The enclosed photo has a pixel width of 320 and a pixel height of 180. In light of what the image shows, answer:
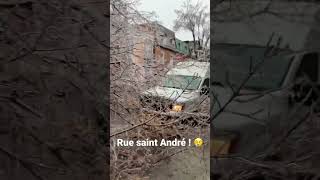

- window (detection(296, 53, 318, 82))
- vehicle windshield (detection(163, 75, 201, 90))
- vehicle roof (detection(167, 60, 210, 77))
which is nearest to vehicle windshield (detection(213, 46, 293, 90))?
window (detection(296, 53, 318, 82))

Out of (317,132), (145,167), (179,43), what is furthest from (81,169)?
(317,132)

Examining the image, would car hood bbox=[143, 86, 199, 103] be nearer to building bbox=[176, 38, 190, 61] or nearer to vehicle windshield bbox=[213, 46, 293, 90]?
building bbox=[176, 38, 190, 61]

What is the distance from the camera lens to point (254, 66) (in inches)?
81.5

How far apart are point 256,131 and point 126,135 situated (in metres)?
0.72

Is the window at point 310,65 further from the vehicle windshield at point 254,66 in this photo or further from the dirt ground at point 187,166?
the dirt ground at point 187,166

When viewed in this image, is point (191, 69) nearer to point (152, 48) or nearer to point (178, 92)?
point (178, 92)

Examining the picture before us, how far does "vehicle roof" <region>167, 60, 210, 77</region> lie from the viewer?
2.29 m

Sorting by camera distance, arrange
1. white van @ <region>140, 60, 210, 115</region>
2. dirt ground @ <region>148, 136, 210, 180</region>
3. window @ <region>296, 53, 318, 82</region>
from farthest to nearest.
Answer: white van @ <region>140, 60, 210, 115</region> < dirt ground @ <region>148, 136, 210, 180</region> < window @ <region>296, 53, 318, 82</region>

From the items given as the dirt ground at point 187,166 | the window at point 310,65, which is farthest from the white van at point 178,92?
the window at point 310,65

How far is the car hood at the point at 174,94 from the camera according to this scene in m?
2.40

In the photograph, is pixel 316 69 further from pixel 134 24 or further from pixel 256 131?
pixel 134 24

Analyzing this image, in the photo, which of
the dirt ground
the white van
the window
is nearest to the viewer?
the window

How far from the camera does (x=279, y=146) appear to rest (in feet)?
6.88

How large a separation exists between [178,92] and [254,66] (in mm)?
517
